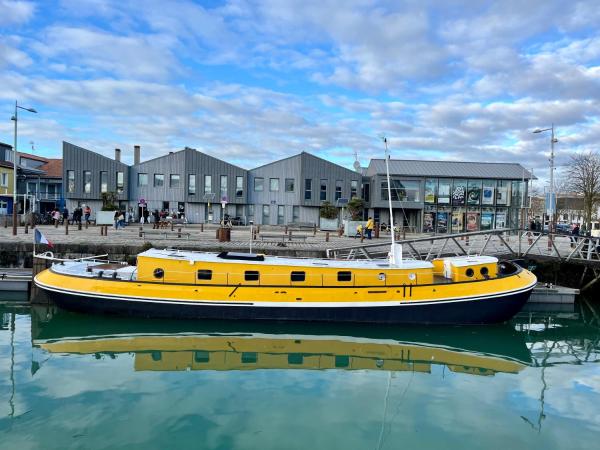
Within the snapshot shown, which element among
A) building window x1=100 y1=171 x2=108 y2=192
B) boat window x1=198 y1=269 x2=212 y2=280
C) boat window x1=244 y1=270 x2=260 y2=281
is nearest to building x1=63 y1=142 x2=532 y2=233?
building window x1=100 y1=171 x2=108 y2=192

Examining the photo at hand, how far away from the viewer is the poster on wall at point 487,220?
48906 millimetres

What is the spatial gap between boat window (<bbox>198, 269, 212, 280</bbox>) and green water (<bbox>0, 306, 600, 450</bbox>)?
168 centimetres

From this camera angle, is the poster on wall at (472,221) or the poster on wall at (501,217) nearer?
the poster on wall at (472,221)

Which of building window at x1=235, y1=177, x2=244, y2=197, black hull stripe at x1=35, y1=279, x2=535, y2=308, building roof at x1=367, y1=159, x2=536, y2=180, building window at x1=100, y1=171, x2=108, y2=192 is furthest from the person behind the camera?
building window at x1=235, y1=177, x2=244, y2=197

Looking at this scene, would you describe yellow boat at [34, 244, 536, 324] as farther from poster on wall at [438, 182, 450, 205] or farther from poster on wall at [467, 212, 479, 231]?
poster on wall at [467, 212, 479, 231]

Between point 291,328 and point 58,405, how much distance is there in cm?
800

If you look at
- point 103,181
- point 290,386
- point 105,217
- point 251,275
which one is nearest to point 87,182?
point 103,181

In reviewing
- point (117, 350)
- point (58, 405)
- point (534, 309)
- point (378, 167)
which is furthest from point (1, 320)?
point (378, 167)

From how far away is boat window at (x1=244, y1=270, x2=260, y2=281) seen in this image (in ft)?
52.5

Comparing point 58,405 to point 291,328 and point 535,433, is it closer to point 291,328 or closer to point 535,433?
point 291,328

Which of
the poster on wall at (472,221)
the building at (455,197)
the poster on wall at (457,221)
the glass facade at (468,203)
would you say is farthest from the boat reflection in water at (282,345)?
the poster on wall at (472,221)

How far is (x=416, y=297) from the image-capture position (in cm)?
1584

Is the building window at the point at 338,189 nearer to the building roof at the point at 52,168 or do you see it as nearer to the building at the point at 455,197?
the building at the point at 455,197

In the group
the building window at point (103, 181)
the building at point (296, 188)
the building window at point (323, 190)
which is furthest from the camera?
the building window at point (323, 190)
